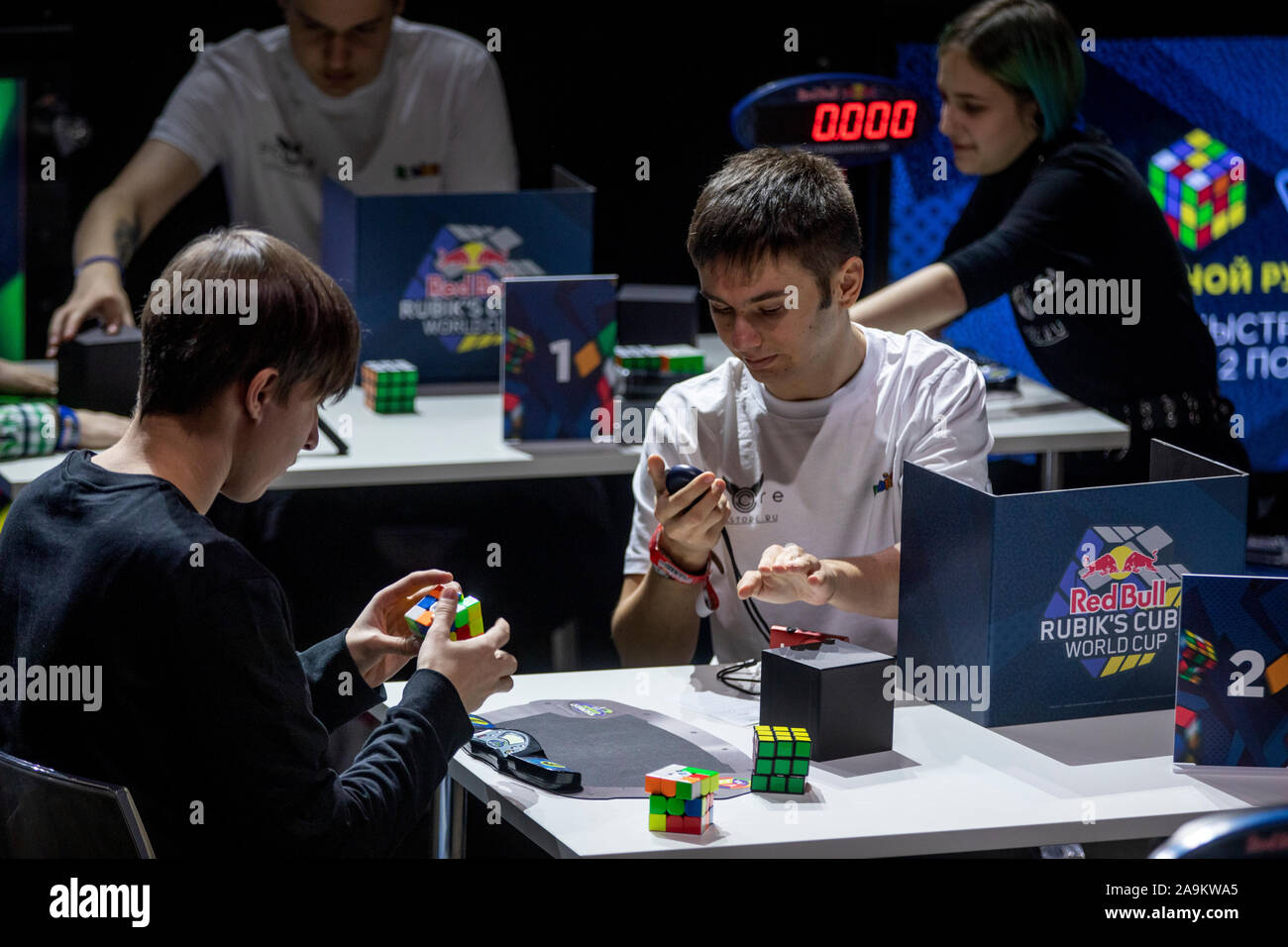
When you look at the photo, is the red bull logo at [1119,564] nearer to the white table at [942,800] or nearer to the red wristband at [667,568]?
the white table at [942,800]

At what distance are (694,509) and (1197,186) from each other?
11.6 ft

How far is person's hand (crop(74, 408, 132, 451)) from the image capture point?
3.47 meters

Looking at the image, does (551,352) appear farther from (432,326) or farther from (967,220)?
(967,220)

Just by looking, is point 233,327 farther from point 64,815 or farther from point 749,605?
point 749,605

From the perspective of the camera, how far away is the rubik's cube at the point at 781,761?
6.61 feet

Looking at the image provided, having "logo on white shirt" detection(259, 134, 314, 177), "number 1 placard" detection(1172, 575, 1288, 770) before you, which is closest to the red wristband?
"number 1 placard" detection(1172, 575, 1288, 770)

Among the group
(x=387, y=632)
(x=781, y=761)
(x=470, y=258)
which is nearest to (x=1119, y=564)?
(x=781, y=761)

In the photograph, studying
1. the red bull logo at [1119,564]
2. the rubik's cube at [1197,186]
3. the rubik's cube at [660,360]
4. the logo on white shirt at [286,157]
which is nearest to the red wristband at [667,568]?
the red bull logo at [1119,564]

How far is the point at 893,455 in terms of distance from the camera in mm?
2641

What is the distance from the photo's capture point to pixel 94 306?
12.9 ft

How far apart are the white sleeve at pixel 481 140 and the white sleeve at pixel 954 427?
2.39m

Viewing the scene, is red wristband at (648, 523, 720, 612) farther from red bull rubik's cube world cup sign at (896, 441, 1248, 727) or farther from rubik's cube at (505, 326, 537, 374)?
rubik's cube at (505, 326, 537, 374)

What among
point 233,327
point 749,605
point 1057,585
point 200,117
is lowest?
point 749,605
